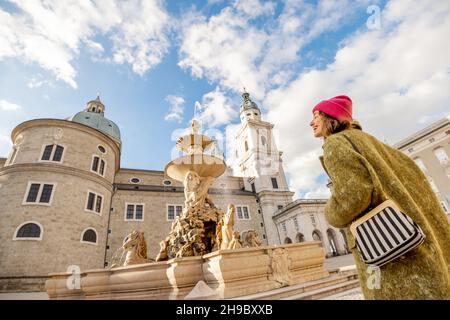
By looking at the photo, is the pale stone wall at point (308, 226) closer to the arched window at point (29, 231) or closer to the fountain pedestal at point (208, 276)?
the fountain pedestal at point (208, 276)

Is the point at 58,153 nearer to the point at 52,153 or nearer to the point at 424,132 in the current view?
the point at 52,153

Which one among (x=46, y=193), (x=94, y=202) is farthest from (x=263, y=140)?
(x=46, y=193)

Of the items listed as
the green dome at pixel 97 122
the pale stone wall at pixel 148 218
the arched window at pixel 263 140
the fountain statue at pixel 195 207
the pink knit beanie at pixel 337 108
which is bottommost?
the pink knit beanie at pixel 337 108

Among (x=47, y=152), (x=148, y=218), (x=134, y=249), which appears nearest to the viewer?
(x=134, y=249)

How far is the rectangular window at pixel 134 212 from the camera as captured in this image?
24.6 metres

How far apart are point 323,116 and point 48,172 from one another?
2363cm

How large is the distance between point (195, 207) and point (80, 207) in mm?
16820

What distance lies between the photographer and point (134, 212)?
2514 centimetres

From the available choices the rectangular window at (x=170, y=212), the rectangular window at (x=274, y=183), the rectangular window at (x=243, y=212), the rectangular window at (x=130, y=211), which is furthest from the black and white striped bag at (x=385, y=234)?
the rectangular window at (x=274, y=183)

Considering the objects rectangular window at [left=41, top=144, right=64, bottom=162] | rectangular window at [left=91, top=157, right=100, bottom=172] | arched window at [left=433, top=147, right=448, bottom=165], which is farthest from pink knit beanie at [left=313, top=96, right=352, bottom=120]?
arched window at [left=433, top=147, right=448, bottom=165]

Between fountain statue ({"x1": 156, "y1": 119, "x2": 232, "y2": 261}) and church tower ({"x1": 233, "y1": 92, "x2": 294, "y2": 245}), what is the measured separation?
25.5 m

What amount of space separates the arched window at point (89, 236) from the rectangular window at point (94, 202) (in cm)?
187

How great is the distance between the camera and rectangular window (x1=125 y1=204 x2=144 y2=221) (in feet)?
80.9
